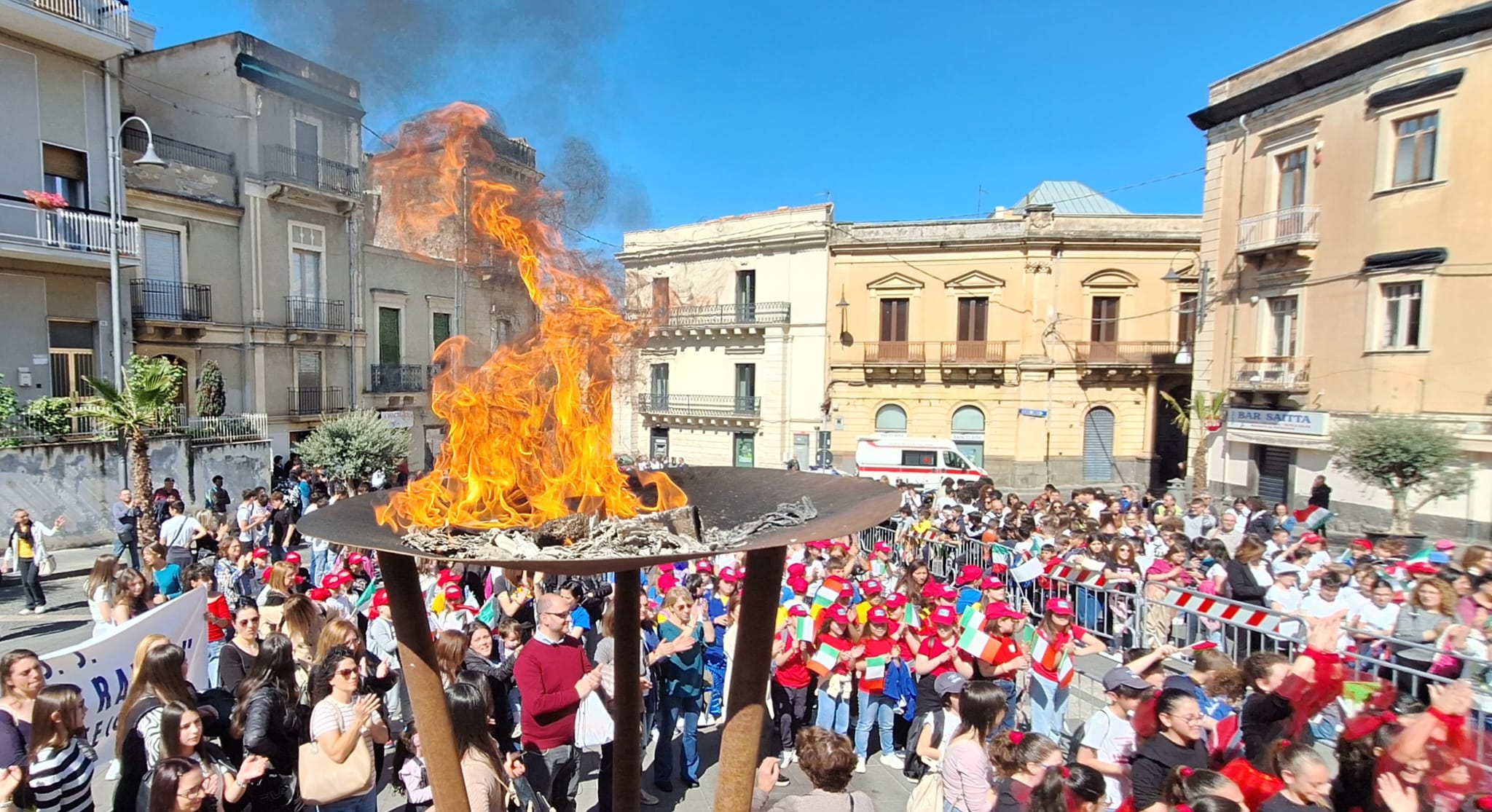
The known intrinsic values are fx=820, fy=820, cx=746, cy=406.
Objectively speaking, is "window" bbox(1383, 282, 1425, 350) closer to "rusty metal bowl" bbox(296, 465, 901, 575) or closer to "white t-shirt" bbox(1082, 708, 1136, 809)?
"white t-shirt" bbox(1082, 708, 1136, 809)

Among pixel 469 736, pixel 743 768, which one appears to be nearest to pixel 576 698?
pixel 469 736

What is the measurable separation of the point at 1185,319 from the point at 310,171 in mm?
31469

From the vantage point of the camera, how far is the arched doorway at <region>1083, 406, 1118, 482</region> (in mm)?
32500

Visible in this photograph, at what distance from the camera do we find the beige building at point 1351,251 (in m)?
18.3

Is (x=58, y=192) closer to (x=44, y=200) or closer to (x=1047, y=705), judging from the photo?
(x=44, y=200)

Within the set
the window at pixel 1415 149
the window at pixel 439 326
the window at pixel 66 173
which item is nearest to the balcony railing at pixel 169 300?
the window at pixel 66 173

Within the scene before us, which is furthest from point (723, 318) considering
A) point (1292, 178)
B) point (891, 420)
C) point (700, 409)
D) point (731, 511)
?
point (731, 511)

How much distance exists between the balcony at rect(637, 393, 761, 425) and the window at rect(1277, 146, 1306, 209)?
19526 millimetres

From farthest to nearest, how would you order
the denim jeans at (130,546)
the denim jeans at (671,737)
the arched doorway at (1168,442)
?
1. the arched doorway at (1168,442)
2. the denim jeans at (130,546)
3. the denim jeans at (671,737)

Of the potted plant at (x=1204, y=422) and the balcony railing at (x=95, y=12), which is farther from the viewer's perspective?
the potted plant at (x=1204, y=422)

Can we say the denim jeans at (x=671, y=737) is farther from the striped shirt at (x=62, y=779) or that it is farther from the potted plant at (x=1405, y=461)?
the potted plant at (x=1405, y=461)

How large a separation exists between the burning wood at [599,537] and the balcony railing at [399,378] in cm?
2587

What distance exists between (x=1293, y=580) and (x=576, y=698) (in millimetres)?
7227

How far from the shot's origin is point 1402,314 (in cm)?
1966
